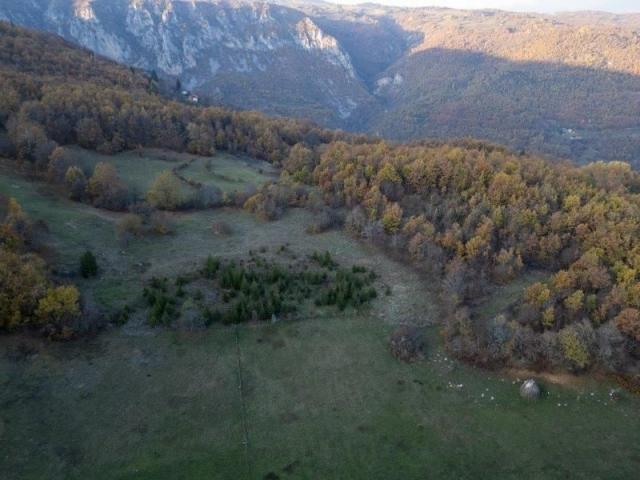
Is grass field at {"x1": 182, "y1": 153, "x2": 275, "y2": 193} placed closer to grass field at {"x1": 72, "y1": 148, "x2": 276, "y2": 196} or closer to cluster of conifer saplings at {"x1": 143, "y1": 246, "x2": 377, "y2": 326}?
grass field at {"x1": 72, "y1": 148, "x2": 276, "y2": 196}

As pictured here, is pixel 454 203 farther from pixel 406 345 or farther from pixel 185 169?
pixel 185 169

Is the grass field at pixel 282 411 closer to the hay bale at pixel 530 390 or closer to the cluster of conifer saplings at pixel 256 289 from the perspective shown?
the hay bale at pixel 530 390

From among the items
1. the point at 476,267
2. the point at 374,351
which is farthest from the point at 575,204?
the point at 374,351

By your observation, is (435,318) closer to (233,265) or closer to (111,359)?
(233,265)

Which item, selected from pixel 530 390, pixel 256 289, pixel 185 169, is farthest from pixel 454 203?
pixel 185 169

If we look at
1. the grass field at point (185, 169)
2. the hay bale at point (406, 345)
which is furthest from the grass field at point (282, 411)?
the grass field at point (185, 169)
